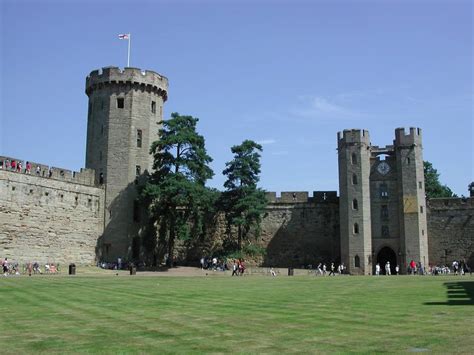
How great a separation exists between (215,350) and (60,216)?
35901mm

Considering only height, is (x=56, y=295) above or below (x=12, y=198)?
below

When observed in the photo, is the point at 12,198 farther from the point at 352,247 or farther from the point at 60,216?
the point at 352,247

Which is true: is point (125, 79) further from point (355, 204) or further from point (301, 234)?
point (355, 204)

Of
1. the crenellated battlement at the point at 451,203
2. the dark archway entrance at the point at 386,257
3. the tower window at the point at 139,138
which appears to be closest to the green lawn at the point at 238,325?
the tower window at the point at 139,138

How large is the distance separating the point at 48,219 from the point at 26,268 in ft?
15.2

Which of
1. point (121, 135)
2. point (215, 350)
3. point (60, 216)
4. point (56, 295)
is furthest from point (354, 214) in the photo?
point (215, 350)

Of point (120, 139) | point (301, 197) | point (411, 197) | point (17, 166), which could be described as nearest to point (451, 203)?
point (411, 197)

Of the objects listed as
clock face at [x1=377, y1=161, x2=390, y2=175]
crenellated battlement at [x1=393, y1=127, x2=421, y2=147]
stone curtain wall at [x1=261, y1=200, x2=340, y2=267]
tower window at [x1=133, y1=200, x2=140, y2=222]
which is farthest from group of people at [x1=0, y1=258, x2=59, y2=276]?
crenellated battlement at [x1=393, y1=127, x2=421, y2=147]

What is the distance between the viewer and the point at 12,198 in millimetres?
37938

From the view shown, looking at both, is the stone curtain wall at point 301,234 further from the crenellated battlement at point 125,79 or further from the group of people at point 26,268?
the group of people at point 26,268

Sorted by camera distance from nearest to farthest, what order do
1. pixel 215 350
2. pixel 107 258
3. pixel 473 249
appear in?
pixel 215 350, pixel 107 258, pixel 473 249

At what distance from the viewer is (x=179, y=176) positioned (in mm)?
42781

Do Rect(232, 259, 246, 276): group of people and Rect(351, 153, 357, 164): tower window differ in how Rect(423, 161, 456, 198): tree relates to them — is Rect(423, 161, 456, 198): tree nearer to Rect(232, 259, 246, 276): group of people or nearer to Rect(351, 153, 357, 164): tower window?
Rect(351, 153, 357, 164): tower window

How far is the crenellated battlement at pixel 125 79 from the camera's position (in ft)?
154
